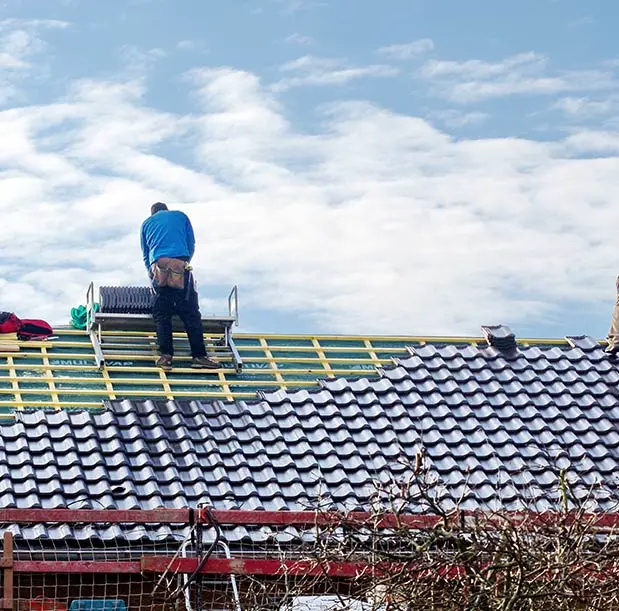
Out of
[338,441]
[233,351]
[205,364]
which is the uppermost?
[233,351]

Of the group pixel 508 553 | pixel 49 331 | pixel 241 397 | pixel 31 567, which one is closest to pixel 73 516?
pixel 31 567

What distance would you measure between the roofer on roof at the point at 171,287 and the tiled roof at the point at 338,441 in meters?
1.09

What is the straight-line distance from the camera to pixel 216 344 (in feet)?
51.8

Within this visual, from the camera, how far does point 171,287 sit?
1509cm

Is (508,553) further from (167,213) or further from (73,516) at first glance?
(167,213)

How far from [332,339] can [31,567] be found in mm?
7759

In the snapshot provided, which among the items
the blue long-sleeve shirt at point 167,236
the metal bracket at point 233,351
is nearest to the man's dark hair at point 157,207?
the blue long-sleeve shirt at point 167,236

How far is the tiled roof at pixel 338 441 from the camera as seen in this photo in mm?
12531

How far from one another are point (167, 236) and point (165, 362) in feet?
4.91

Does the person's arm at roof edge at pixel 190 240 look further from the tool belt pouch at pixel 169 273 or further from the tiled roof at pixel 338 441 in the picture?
the tiled roof at pixel 338 441

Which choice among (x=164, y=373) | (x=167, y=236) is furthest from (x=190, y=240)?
(x=164, y=373)

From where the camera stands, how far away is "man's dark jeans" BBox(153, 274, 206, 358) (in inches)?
593

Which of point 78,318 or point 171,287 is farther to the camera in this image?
point 78,318

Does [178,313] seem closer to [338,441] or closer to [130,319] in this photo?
[130,319]
